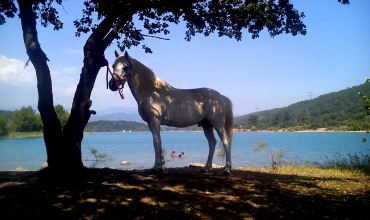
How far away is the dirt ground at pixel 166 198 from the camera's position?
4.14 meters

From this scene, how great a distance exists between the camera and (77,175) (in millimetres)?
5789

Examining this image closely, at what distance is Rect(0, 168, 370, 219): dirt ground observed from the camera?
163 inches

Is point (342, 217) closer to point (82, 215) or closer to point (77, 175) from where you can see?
point (82, 215)

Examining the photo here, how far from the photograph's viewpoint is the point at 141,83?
23.2 ft

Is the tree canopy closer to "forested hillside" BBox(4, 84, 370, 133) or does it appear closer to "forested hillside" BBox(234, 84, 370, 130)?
"forested hillside" BBox(4, 84, 370, 133)

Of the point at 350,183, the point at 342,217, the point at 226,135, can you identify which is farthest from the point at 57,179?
the point at 350,183

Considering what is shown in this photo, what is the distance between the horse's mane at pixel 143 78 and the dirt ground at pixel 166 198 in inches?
79.5

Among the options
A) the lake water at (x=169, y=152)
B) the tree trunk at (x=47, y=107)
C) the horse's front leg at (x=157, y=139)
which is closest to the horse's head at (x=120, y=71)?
the horse's front leg at (x=157, y=139)

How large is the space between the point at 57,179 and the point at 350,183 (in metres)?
6.30

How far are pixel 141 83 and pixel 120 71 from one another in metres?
0.57

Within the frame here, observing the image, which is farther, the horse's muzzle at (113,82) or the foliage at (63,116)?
the foliage at (63,116)

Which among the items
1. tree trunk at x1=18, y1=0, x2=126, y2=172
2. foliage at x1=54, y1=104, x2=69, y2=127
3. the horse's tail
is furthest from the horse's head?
foliage at x1=54, y1=104, x2=69, y2=127

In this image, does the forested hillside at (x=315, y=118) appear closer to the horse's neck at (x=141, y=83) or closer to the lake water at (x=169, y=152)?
the lake water at (x=169, y=152)

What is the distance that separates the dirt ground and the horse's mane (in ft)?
6.63
